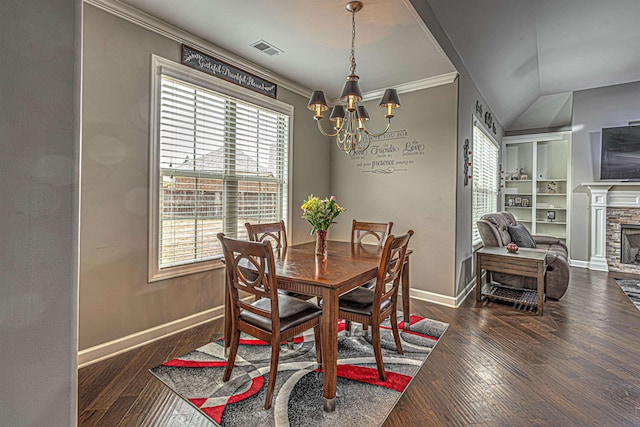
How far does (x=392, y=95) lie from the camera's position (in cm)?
240

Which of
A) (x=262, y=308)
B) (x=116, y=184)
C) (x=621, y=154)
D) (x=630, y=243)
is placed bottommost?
(x=262, y=308)

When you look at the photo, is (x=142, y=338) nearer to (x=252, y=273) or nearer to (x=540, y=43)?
(x=252, y=273)

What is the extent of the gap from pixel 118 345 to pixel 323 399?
1.68 m

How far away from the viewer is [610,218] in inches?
214

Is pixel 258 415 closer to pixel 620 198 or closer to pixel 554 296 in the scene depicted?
pixel 554 296

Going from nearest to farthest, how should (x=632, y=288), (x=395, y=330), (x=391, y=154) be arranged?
(x=395, y=330), (x=391, y=154), (x=632, y=288)

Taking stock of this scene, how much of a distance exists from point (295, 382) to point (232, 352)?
46cm

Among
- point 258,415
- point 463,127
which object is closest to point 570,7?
point 463,127

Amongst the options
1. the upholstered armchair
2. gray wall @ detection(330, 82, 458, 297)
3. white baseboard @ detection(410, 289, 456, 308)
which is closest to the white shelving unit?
the upholstered armchair

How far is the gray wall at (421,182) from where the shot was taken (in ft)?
12.2

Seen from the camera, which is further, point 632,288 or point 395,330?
point 632,288

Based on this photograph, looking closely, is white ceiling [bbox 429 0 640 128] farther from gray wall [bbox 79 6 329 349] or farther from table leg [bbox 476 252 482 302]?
gray wall [bbox 79 6 329 349]

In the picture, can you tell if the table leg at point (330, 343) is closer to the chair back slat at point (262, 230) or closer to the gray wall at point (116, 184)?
the chair back slat at point (262, 230)

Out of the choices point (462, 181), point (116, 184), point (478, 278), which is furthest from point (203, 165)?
point (478, 278)
